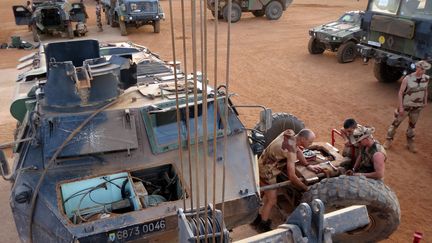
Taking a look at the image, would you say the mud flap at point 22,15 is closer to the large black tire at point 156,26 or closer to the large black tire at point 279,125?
the large black tire at point 156,26

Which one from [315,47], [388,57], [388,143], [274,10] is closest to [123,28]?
[274,10]

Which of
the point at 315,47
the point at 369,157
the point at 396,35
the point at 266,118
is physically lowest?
the point at 315,47

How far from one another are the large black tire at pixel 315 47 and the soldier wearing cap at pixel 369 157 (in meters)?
10.2

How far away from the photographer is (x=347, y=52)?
14406 mm

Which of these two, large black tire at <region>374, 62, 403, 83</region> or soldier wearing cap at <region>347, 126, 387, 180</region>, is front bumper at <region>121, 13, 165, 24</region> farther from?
soldier wearing cap at <region>347, 126, 387, 180</region>

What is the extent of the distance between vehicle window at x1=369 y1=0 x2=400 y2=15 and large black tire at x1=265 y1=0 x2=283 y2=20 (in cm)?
1120

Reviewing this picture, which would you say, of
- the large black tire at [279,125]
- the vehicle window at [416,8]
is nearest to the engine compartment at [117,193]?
the large black tire at [279,125]

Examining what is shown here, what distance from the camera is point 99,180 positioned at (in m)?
4.88

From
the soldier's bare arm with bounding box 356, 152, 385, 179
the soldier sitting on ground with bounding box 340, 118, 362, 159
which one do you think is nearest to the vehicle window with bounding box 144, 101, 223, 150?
the soldier sitting on ground with bounding box 340, 118, 362, 159

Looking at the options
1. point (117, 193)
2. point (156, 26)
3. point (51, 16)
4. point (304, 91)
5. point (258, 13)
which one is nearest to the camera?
point (117, 193)

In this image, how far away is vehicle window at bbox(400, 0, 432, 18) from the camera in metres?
10.7

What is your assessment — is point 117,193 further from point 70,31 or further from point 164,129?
point 70,31

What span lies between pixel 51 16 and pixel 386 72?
550 inches

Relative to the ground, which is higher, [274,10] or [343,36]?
[343,36]
